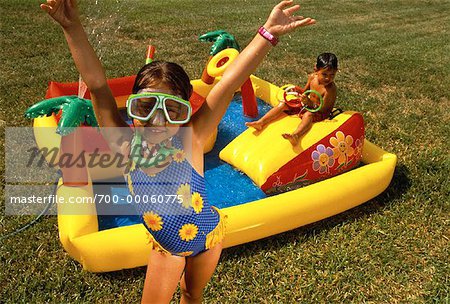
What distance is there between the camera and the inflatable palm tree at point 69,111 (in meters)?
3.49

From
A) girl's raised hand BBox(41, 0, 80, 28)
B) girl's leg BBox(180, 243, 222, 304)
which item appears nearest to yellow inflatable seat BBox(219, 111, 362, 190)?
girl's leg BBox(180, 243, 222, 304)

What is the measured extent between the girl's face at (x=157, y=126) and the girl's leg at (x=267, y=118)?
112 inches

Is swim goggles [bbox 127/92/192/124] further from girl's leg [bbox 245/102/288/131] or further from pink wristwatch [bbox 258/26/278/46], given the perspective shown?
girl's leg [bbox 245/102/288/131]

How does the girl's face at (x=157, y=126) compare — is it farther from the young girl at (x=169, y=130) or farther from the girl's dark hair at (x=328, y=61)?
the girl's dark hair at (x=328, y=61)

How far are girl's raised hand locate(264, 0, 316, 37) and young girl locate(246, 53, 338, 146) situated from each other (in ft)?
7.98

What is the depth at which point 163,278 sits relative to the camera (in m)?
2.20

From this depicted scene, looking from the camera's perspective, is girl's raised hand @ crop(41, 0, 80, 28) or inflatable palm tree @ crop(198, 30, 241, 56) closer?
girl's raised hand @ crop(41, 0, 80, 28)

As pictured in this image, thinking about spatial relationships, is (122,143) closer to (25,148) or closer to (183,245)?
(183,245)

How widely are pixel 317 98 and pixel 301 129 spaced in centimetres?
46

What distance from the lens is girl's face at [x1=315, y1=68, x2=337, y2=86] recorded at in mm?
4616

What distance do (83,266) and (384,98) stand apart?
5.44 m

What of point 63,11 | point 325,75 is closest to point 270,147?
point 325,75

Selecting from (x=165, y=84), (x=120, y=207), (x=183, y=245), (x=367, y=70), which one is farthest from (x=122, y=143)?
(x=367, y=70)

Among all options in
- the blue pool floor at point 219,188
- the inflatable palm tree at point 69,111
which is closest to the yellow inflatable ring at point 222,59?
the blue pool floor at point 219,188
